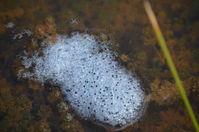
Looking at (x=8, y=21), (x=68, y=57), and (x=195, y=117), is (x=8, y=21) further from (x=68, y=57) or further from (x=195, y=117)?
(x=195, y=117)

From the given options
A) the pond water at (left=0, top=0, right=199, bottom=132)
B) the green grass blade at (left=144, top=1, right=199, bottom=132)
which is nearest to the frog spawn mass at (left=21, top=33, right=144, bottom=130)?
the pond water at (left=0, top=0, right=199, bottom=132)

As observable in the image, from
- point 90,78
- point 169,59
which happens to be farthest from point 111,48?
point 169,59

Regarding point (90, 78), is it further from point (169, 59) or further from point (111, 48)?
point (169, 59)

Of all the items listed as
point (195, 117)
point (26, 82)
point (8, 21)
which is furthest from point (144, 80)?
point (8, 21)

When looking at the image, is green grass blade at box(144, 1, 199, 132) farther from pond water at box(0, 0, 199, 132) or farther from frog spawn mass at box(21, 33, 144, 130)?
frog spawn mass at box(21, 33, 144, 130)
